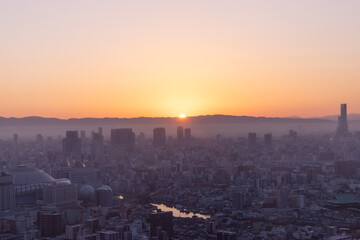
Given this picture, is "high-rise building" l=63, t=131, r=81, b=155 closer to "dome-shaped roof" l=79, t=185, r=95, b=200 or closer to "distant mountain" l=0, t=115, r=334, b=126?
"distant mountain" l=0, t=115, r=334, b=126

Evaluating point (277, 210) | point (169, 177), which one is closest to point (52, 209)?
point (277, 210)

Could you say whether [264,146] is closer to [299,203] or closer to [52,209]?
[299,203]

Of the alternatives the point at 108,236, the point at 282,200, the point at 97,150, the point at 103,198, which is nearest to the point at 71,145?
the point at 97,150

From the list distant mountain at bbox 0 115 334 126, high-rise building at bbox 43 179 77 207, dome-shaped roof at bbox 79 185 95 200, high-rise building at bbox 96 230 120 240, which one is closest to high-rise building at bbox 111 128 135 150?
distant mountain at bbox 0 115 334 126

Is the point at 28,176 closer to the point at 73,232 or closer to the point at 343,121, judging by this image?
the point at 73,232

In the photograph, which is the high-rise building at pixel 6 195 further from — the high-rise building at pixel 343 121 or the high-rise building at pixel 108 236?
the high-rise building at pixel 343 121
